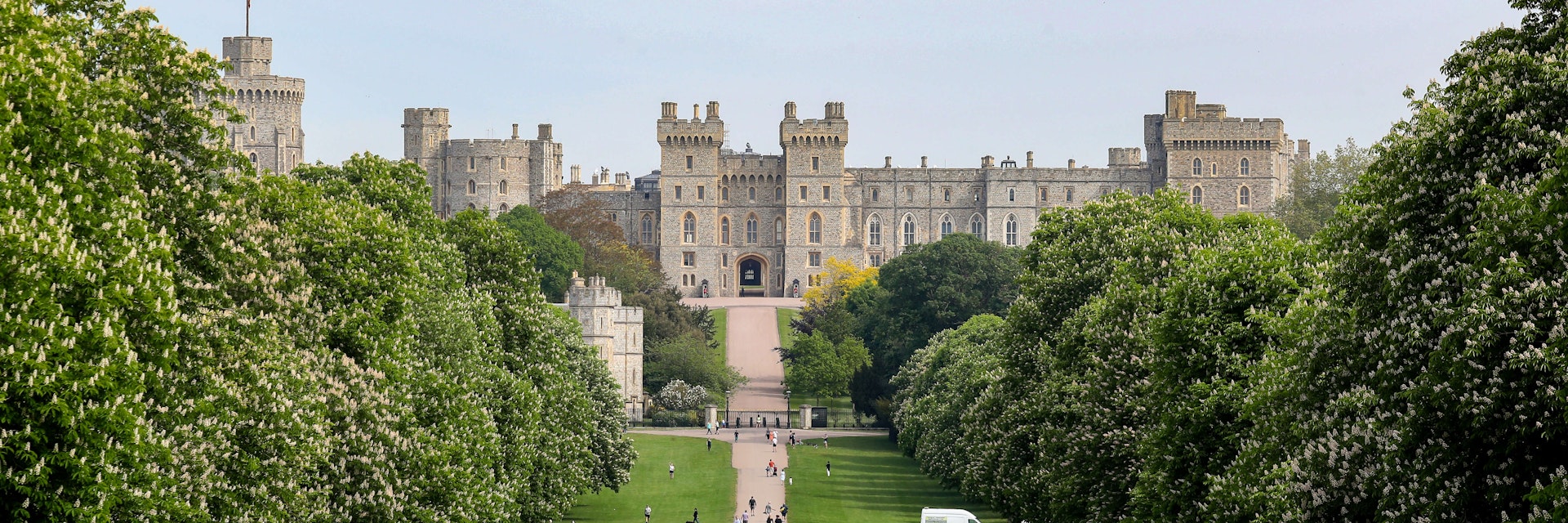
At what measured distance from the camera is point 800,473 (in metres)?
55.6

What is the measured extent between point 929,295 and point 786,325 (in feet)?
64.5

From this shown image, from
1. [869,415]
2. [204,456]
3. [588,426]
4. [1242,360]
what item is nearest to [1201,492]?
[1242,360]

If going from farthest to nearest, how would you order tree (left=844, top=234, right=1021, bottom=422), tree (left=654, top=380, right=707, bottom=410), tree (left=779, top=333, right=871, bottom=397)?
tree (left=844, top=234, right=1021, bottom=422), tree (left=779, top=333, right=871, bottom=397), tree (left=654, top=380, right=707, bottom=410)

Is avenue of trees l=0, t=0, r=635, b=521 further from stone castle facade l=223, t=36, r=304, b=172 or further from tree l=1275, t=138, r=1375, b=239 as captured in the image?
stone castle facade l=223, t=36, r=304, b=172

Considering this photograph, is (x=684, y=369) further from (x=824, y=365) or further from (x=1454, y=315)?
(x=1454, y=315)

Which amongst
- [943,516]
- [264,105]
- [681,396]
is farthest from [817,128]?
[943,516]

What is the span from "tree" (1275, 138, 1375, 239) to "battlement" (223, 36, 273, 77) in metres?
59.1

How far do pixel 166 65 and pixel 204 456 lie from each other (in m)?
3.78

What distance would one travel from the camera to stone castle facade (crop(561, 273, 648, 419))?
2766 inches

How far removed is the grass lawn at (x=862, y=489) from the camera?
45.8 meters

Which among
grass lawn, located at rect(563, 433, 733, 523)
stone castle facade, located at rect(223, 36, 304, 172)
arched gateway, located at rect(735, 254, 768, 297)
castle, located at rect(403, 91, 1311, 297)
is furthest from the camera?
arched gateway, located at rect(735, 254, 768, 297)

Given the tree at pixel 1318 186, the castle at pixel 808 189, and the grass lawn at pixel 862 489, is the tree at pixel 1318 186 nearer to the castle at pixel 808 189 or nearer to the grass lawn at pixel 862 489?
the castle at pixel 808 189

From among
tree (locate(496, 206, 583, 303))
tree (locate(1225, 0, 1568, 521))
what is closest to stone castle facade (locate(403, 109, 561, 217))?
tree (locate(496, 206, 583, 303))

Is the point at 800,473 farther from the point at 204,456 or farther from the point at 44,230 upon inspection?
the point at 44,230
